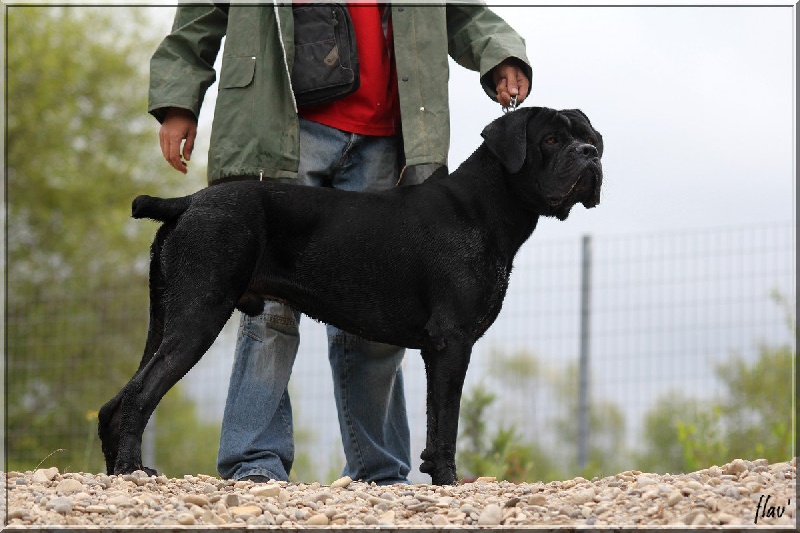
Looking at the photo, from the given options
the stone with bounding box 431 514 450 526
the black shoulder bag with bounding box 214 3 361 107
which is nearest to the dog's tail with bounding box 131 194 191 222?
the black shoulder bag with bounding box 214 3 361 107

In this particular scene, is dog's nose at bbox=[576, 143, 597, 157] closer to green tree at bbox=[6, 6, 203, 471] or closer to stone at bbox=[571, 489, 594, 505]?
stone at bbox=[571, 489, 594, 505]

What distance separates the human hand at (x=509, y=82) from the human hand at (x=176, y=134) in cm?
141

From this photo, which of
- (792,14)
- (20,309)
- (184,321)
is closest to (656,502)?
(184,321)

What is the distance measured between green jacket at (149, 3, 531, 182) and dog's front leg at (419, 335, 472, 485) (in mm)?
946

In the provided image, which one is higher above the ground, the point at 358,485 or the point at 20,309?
the point at 20,309

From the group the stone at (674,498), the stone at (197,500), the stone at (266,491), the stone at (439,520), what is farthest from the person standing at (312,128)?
the stone at (674,498)

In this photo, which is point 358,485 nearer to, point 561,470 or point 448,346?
point 448,346

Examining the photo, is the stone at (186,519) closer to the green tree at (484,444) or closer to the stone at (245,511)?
the stone at (245,511)

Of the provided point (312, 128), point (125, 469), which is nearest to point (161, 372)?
point (125, 469)

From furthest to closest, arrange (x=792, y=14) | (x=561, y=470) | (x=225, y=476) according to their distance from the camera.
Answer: (x=561, y=470)
(x=792, y=14)
(x=225, y=476)

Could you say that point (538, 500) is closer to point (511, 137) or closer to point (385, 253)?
point (385, 253)

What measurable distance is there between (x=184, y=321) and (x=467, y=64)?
1945 mm

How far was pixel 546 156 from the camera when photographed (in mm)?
3768

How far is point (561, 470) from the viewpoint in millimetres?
7688
